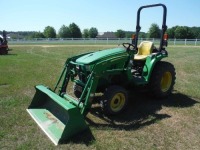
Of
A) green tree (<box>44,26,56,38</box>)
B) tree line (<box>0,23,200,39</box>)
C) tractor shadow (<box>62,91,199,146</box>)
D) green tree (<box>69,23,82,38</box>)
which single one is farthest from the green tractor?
green tree (<box>44,26,56,38</box>)

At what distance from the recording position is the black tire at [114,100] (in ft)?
16.5

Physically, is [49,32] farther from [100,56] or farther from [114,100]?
[114,100]

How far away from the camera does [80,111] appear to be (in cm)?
460

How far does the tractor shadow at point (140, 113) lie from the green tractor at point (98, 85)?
19cm

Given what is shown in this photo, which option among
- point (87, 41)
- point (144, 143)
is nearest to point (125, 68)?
point (144, 143)

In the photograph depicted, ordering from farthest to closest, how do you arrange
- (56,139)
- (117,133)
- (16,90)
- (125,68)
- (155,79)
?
(16,90), (155,79), (125,68), (117,133), (56,139)

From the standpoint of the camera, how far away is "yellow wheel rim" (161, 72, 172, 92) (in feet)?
21.9

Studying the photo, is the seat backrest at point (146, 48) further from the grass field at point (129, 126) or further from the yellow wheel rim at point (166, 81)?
the grass field at point (129, 126)

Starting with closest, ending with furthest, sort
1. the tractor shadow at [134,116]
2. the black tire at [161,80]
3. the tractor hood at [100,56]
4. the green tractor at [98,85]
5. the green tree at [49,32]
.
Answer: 1. the green tractor at [98,85]
2. the tractor shadow at [134,116]
3. the tractor hood at [100,56]
4. the black tire at [161,80]
5. the green tree at [49,32]

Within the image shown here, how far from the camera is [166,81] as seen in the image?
22.4 ft

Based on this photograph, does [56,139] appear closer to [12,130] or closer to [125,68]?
[12,130]

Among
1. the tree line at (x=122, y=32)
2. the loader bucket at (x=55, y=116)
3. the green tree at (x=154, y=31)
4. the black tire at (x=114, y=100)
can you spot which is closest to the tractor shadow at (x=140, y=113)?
the black tire at (x=114, y=100)

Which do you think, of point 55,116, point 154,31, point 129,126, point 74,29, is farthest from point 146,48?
point 74,29

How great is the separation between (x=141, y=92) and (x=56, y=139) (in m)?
3.35
